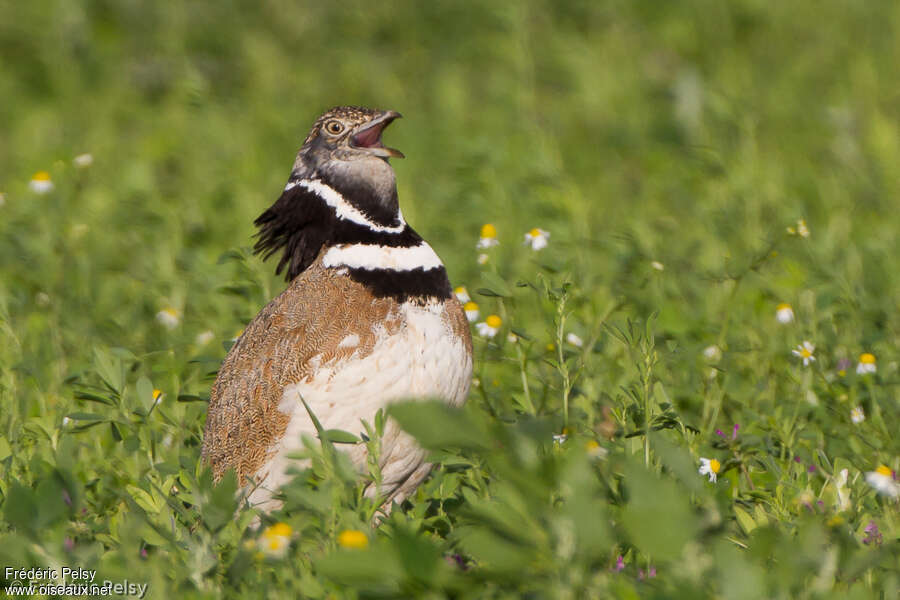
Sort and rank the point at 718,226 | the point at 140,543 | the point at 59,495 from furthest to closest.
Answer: the point at 718,226 < the point at 140,543 < the point at 59,495

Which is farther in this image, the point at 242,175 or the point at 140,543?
the point at 242,175

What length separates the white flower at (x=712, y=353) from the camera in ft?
16.7

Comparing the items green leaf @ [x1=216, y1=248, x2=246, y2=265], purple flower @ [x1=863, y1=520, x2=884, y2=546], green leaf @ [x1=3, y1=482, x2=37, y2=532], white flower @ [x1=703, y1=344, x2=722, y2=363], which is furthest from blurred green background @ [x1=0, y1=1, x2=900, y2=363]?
green leaf @ [x1=3, y1=482, x2=37, y2=532]

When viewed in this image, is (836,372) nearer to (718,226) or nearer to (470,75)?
(718,226)

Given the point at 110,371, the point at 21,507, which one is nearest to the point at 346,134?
the point at 110,371

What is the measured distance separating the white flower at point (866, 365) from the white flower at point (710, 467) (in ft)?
2.84

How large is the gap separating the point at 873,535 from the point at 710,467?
589 millimetres

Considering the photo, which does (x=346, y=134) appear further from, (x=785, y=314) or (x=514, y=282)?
(x=785, y=314)

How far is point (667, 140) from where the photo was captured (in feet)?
29.2

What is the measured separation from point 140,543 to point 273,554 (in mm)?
642

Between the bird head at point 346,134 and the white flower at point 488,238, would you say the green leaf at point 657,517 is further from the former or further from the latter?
the white flower at point 488,238

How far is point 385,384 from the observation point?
3.79 meters

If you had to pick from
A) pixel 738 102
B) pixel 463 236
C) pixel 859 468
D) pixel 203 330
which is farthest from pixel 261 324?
pixel 738 102

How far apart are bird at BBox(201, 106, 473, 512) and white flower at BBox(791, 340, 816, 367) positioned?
139cm
